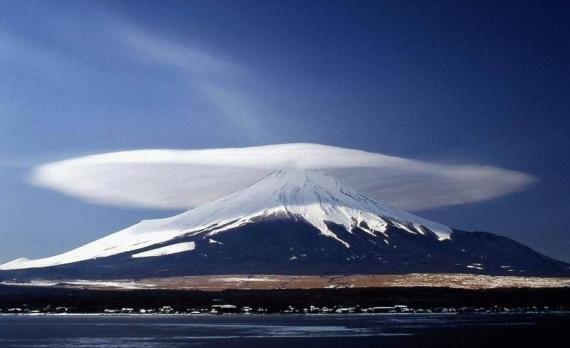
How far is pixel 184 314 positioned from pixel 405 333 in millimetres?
55834

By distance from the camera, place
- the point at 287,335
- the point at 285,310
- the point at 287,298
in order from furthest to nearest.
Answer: the point at 287,298, the point at 285,310, the point at 287,335

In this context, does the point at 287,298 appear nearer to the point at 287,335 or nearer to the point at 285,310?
the point at 285,310

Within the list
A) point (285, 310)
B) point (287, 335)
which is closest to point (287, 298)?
point (285, 310)

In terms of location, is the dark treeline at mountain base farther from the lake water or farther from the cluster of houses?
the lake water

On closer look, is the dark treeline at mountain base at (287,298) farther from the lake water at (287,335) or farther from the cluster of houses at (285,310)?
the lake water at (287,335)

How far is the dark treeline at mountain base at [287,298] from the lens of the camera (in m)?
146

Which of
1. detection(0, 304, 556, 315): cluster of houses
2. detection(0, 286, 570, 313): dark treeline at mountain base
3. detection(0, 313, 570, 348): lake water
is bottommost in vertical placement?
detection(0, 313, 570, 348): lake water

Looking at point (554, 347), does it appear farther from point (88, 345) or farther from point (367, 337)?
point (88, 345)

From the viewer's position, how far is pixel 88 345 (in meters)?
64.1

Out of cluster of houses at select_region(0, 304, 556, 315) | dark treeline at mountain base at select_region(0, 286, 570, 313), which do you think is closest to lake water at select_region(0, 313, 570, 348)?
cluster of houses at select_region(0, 304, 556, 315)

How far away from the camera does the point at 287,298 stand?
16100cm

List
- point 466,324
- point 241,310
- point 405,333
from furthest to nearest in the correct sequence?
point 241,310, point 466,324, point 405,333

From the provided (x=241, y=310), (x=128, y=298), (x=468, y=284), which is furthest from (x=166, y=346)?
(x=468, y=284)

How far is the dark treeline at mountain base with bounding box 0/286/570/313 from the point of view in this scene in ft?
479
